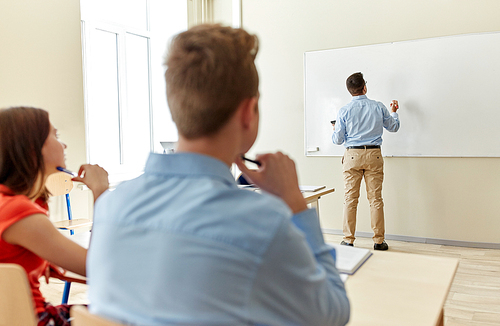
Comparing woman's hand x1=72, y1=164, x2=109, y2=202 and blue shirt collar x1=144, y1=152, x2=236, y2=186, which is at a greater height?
blue shirt collar x1=144, y1=152, x2=236, y2=186

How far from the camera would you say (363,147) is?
161 inches

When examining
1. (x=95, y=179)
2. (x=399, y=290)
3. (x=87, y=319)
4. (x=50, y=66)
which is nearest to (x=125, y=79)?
(x=50, y=66)

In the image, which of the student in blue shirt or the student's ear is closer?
the student in blue shirt

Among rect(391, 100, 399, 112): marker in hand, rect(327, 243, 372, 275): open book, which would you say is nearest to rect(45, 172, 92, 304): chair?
rect(327, 243, 372, 275): open book

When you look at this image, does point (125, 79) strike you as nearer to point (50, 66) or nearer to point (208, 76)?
point (50, 66)

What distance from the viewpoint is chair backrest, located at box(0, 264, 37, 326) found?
0.95 m

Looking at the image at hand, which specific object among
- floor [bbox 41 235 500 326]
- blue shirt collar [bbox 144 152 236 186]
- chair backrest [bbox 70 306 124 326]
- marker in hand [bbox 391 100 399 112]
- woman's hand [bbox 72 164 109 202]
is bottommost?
floor [bbox 41 235 500 326]

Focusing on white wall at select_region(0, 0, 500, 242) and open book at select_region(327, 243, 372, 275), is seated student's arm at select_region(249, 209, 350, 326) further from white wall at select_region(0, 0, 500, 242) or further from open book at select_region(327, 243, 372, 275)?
white wall at select_region(0, 0, 500, 242)

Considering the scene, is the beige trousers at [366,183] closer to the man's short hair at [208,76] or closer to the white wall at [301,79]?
the white wall at [301,79]

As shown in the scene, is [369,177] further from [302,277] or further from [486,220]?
[302,277]

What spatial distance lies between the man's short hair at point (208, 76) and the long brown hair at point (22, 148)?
71cm

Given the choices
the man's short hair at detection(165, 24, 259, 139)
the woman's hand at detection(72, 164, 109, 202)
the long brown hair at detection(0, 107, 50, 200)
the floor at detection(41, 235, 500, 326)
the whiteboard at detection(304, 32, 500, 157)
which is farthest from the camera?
the whiteboard at detection(304, 32, 500, 157)

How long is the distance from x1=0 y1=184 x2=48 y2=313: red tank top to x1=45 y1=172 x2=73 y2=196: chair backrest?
2.42m

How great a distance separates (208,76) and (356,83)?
362 centimetres
